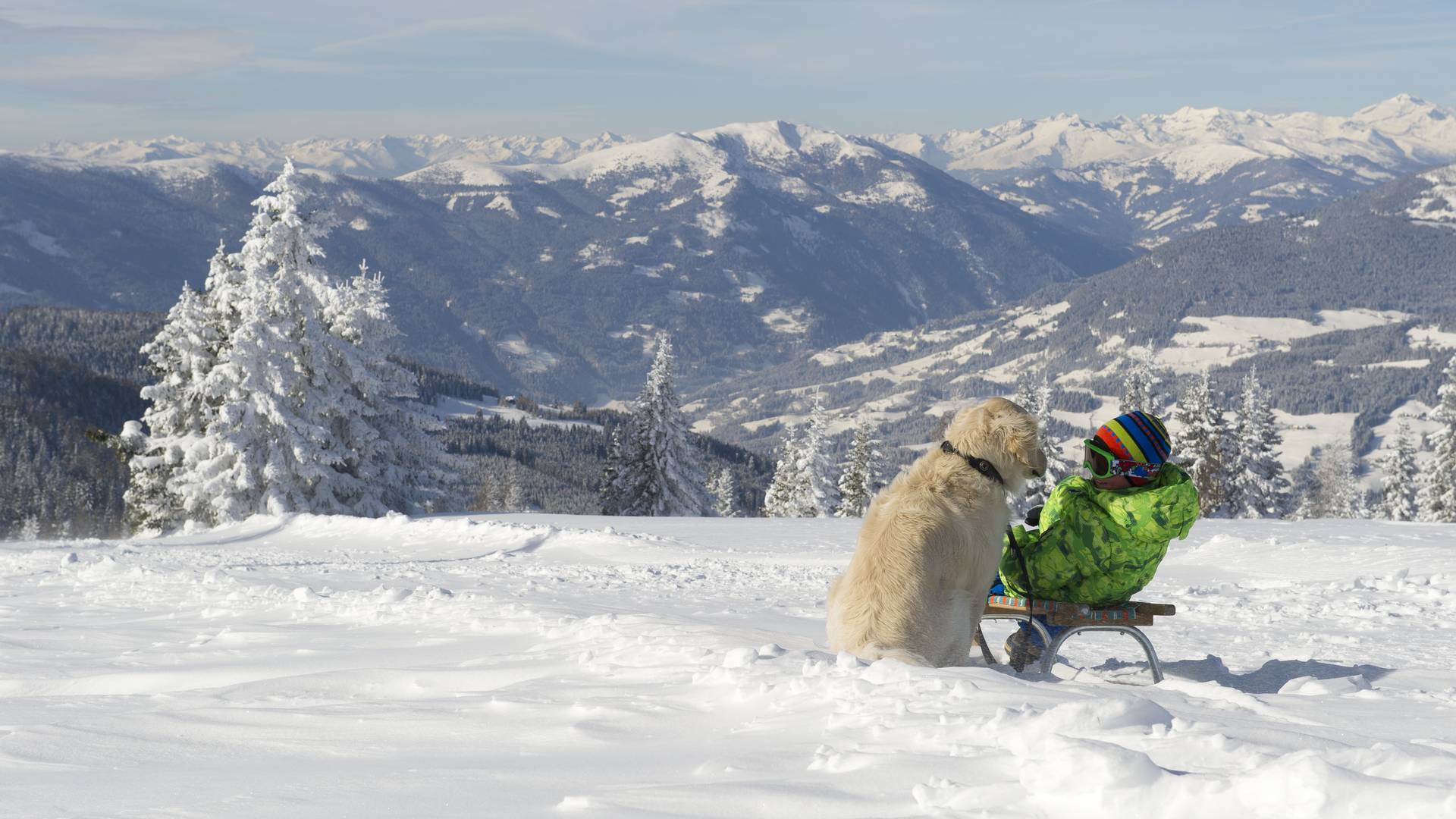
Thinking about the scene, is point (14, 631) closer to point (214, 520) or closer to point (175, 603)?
point (175, 603)

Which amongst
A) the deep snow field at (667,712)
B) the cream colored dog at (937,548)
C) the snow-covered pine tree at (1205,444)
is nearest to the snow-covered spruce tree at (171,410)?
the deep snow field at (667,712)

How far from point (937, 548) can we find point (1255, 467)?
4802cm

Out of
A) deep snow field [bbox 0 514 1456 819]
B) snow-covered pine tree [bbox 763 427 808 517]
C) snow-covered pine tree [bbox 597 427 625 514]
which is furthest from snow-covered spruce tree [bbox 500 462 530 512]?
deep snow field [bbox 0 514 1456 819]

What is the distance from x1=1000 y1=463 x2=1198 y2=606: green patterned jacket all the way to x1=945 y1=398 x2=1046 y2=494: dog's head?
1.10 feet

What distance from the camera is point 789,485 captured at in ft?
180

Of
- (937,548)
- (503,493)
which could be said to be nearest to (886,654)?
(937,548)

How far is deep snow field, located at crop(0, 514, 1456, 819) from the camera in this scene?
2742 millimetres

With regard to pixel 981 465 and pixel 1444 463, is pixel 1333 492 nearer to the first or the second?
pixel 1444 463

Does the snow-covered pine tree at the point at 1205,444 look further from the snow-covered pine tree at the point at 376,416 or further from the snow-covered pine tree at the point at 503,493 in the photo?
the snow-covered pine tree at the point at 503,493

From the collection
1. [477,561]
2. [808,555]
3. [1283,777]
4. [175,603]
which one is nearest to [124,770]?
[1283,777]

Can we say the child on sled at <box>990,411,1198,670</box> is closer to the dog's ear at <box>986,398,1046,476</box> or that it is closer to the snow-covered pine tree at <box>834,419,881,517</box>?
the dog's ear at <box>986,398,1046,476</box>

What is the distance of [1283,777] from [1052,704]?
3.69 ft

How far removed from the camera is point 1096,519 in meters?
5.33

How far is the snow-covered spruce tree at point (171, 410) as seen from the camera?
1146 inches
